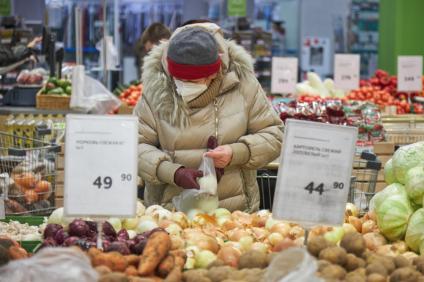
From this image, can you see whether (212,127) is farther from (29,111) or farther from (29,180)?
(29,111)

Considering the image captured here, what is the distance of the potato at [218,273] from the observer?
2.65 m

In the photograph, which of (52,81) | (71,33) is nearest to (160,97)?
(52,81)

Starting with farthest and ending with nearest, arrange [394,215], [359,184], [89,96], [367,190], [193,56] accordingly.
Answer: [89,96]
[359,184]
[367,190]
[193,56]
[394,215]

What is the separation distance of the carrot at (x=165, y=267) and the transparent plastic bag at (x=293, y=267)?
358 millimetres

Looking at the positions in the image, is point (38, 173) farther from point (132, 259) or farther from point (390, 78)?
point (390, 78)

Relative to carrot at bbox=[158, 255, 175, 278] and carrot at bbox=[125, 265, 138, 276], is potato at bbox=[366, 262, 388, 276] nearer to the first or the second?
carrot at bbox=[158, 255, 175, 278]

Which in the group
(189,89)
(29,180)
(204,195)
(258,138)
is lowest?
(29,180)

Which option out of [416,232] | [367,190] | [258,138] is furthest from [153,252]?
[367,190]

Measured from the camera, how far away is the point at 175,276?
266 centimetres

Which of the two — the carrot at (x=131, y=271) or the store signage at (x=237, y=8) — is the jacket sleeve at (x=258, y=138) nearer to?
the carrot at (x=131, y=271)

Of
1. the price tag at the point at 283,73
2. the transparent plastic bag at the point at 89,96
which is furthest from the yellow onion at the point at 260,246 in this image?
the price tag at the point at 283,73

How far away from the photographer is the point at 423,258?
285 centimetres

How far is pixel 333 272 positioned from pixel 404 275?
0.23 metres

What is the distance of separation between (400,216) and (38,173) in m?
2.42
